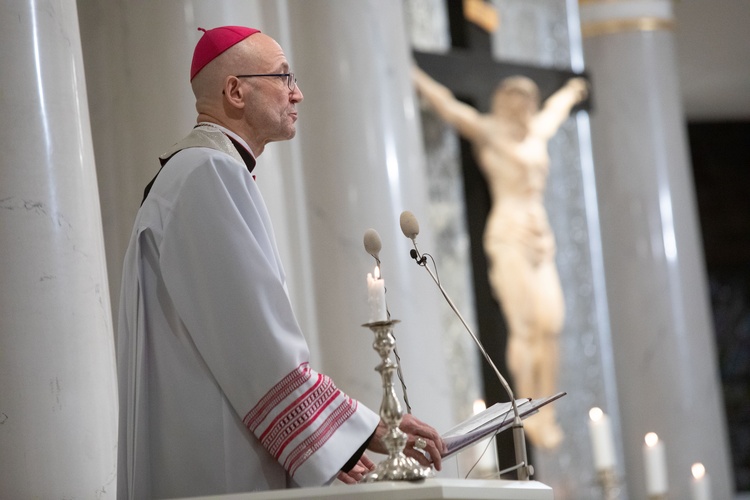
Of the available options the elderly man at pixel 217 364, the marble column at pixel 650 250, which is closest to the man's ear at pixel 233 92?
the elderly man at pixel 217 364

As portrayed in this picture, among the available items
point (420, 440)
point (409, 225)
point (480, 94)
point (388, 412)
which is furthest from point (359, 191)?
point (480, 94)

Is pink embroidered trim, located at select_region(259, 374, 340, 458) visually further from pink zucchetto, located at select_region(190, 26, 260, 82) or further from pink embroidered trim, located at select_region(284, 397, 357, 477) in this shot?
pink zucchetto, located at select_region(190, 26, 260, 82)

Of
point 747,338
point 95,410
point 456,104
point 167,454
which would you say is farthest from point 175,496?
point 747,338

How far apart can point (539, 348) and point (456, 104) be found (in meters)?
1.92

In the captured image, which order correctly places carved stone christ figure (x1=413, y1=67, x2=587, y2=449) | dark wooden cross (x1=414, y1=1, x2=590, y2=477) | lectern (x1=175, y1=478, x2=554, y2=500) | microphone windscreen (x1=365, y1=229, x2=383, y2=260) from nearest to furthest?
1. lectern (x1=175, y1=478, x2=554, y2=500)
2. microphone windscreen (x1=365, y1=229, x2=383, y2=260)
3. dark wooden cross (x1=414, y1=1, x2=590, y2=477)
4. carved stone christ figure (x1=413, y1=67, x2=587, y2=449)

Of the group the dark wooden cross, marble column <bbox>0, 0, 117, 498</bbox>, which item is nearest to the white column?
marble column <bbox>0, 0, 117, 498</bbox>

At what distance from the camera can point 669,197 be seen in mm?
9758

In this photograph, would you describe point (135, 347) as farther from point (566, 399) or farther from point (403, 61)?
point (566, 399)

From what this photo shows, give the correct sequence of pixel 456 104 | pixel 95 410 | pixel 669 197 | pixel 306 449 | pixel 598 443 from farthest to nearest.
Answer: pixel 669 197, pixel 456 104, pixel 598 443, pixel 95 410, pixel 306 449

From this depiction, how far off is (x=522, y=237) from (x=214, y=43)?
20.0 ft

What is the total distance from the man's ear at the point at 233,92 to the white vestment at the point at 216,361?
11.2 inches

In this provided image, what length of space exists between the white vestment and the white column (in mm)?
2259

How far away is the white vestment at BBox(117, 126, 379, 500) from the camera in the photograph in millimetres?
2832

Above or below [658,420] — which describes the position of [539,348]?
above
